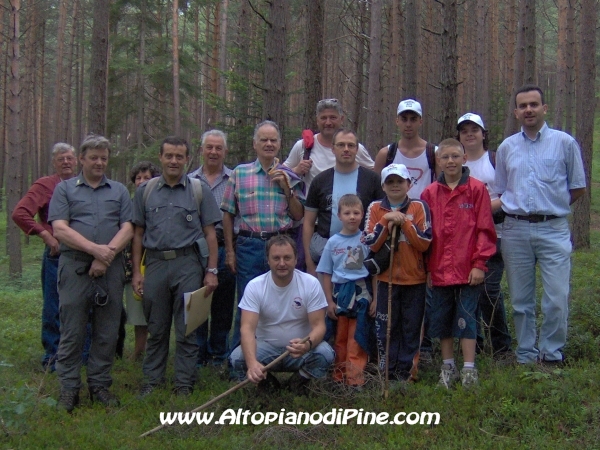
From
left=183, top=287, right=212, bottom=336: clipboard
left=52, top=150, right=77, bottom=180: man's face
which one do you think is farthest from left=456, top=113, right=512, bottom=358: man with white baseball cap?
left=52, top=150, right=77, bottom=180: man's face

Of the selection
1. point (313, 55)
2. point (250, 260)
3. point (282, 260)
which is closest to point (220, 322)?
point (250, 260)

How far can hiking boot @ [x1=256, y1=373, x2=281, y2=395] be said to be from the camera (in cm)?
529

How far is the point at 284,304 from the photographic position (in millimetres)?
5238

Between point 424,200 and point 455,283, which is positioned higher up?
point 424,200

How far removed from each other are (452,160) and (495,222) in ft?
3.24

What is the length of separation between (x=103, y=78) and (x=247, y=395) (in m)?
5.68

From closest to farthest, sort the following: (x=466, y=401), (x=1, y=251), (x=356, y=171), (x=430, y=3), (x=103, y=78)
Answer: (x=466, y=401) → (x=356, y=171) → (x=103, y=78) → (x=1, y=251) → (x=430, y=3)

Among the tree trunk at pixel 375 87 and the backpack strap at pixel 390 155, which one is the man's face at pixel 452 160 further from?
the tree trunk at pixel 375 87

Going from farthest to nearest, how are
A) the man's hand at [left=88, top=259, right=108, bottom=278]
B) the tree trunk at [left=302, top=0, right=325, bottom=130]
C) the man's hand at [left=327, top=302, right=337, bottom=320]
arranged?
1. the tree trunk at [left=302, top=0, right=325, bottom=130]
2. the man's hand at [left=327, top=302, right=337, bottom=320]
3. the man's hand at [left=88, top=259, right=108, bottom=278]

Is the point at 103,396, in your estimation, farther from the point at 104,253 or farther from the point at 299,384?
the point at 299,384

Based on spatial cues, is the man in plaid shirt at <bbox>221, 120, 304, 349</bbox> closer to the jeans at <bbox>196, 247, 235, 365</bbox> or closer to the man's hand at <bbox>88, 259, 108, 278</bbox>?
the jeans at <bbox>196, 247, 235, 365</bbox>

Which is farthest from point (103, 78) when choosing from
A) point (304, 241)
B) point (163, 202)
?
point (304, 241)

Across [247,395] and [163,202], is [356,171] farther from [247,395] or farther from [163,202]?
[247,395]

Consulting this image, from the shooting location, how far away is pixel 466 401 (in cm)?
486
